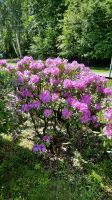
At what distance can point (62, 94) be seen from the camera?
237 inches

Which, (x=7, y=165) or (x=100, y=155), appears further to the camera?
(x=100, y=155)

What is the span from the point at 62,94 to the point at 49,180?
153 cm

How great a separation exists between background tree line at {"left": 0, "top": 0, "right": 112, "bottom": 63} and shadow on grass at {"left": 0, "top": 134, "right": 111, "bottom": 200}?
2775 centimetres

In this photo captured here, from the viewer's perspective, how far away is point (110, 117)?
5.03 m

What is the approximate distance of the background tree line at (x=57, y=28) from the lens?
33.5 m

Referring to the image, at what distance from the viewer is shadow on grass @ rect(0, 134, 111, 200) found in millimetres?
5219

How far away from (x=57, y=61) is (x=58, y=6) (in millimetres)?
38247

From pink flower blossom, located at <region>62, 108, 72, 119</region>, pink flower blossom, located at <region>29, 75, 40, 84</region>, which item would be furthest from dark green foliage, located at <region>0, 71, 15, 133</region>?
pink flower blossom, located at <region>62, 108, 72, 119</region>

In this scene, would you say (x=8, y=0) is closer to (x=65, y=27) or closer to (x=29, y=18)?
(x=29, y=18)

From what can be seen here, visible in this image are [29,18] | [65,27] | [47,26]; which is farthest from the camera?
[29,18]

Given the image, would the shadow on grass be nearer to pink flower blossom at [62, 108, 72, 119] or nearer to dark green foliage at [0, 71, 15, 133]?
dark green foliage at [0, 71, 15, 133]

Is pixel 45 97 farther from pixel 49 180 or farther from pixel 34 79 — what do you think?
pixel 49 180

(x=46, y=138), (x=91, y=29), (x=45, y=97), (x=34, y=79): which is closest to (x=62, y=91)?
(x=45, y=97)

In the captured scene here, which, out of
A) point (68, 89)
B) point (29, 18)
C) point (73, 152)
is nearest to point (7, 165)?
point (73, 152)
